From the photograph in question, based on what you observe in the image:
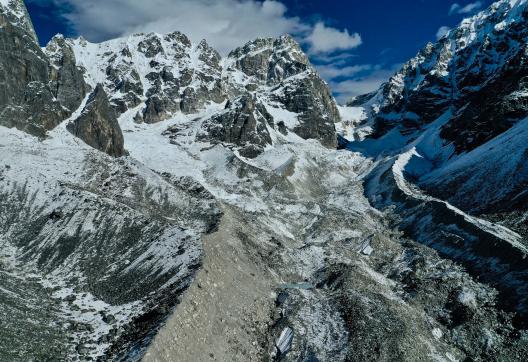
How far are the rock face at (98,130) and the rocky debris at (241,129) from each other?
101ft

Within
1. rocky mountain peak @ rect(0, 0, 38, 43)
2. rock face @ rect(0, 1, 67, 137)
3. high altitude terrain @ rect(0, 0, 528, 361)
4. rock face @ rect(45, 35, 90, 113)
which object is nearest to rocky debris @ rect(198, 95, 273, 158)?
high altitude terrain @ rect(0, 0, 528, 361)

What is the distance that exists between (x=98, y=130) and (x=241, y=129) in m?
46.0

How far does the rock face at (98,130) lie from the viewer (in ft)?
437

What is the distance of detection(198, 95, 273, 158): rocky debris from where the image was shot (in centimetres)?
16012

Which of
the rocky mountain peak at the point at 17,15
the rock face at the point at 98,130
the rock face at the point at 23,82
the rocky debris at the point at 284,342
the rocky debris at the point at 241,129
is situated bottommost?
the rocky debris at the point at 284,342

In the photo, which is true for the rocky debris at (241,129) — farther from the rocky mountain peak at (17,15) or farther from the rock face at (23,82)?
the rocky mountain peak at (17,15)

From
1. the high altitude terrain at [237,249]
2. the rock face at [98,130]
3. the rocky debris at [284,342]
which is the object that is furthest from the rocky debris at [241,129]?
→ the rocky debris at [284,342]

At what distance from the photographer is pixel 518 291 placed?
61062 mm

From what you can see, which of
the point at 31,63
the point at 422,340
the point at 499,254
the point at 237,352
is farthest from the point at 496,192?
the point at 31,63

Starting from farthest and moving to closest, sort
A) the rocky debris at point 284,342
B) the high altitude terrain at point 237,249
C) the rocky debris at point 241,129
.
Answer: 1. the rocky debris at point 241,129
2. the rocky debris at point 284,342
3. the high altitude terrain at point 237,249

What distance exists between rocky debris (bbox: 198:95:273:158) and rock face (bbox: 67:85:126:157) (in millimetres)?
30645

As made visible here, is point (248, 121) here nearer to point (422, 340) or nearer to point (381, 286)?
point (381, 286)

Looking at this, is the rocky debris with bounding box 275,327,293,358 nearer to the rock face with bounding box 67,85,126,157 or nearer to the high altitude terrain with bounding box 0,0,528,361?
the high altitude terrain with bounding box 0,0,528,361

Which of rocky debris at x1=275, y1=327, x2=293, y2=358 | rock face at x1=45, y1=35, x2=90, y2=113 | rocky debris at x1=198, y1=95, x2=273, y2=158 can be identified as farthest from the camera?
rocky debris at x1=198, y1=95, x2=273, y2=158
